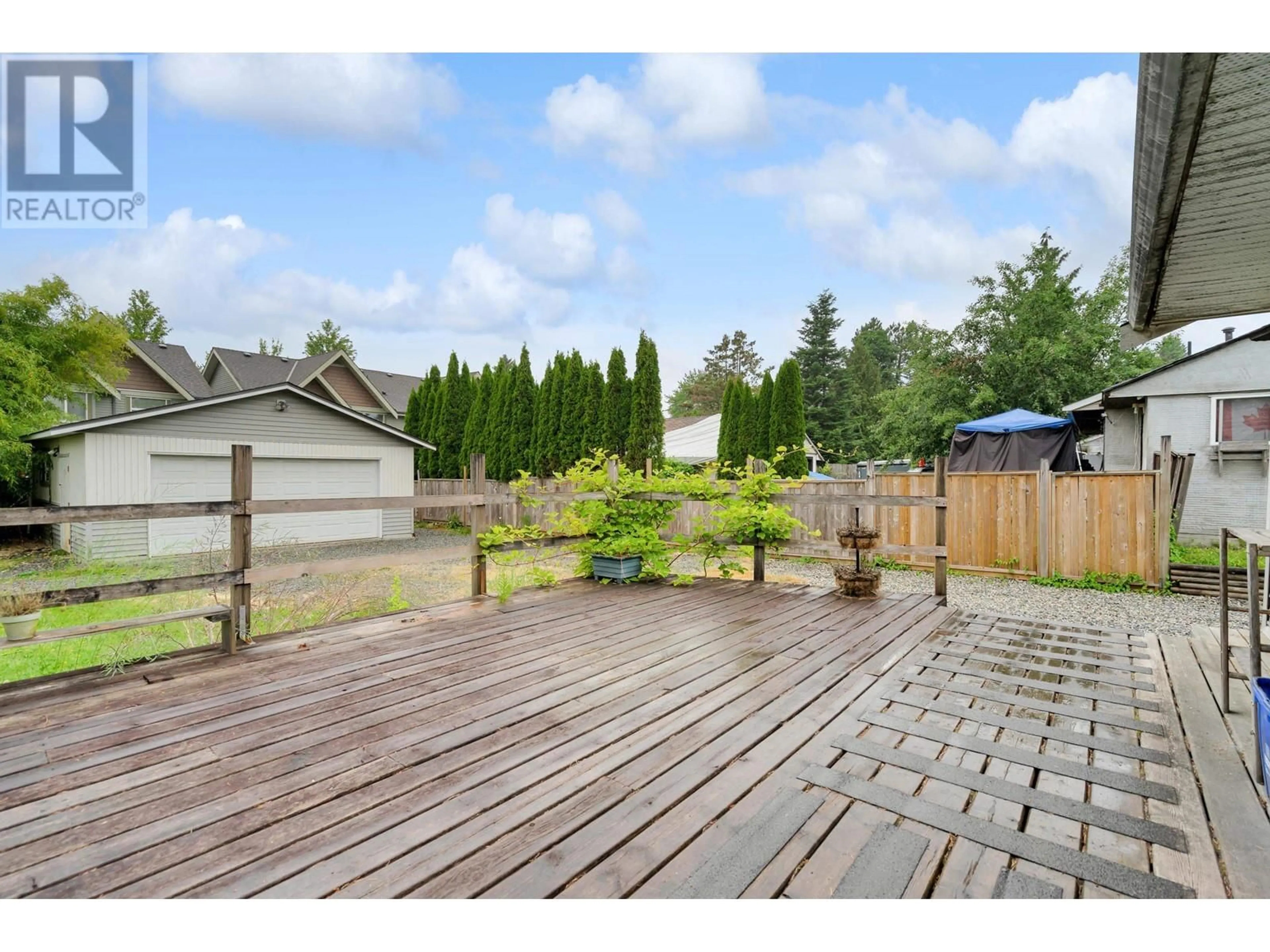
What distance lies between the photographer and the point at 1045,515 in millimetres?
6832

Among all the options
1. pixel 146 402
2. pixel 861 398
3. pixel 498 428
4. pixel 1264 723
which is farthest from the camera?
pixel 861 398

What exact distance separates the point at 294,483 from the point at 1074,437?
14384 millimetres

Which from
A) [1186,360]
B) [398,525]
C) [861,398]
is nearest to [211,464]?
[398,525]

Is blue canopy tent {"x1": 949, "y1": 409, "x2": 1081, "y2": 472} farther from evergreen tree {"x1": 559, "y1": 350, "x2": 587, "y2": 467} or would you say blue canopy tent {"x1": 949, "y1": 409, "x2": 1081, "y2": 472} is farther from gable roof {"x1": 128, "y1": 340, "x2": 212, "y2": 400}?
gable roof {"x1": 128, "y1": 340, "x2": 212, "y2": 400}

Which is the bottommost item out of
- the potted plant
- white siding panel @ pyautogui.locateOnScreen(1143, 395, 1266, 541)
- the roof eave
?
the potted plant

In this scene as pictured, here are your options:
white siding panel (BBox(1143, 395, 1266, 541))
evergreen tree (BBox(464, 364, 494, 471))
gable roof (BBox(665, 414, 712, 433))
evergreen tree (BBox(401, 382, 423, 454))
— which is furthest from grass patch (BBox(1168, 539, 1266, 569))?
gable roof (BBox(665, 414, 712, 433))

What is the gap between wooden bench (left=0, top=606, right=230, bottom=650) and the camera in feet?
8.58

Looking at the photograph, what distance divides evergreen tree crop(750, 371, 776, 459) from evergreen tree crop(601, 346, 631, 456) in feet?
10.4

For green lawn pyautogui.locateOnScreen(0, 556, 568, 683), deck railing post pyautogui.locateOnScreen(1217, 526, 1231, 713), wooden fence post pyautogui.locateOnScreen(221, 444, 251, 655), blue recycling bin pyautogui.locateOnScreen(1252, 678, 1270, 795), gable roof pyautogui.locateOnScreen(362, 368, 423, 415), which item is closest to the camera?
blue recycling bin pyautogui.locateOnScreen(1252, 678, 1270, 795)

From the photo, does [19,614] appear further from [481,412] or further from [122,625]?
[481,412]

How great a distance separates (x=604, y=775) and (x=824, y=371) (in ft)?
99.7

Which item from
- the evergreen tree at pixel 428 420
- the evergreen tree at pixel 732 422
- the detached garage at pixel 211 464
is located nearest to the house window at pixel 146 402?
the detached garage at pixel 211 464

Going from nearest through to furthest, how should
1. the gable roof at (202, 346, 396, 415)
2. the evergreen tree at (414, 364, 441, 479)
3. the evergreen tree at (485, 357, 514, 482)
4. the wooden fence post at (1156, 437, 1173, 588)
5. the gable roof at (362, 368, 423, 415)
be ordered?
the wooden fence post at (1156, 437, 1173, 588), the evergreen tree at (485, 357, 514, 482), the evergreen tree at (414, 364, 441, 479), the gable roof at (202, 346, 396, 415), the gable roof at (362, 368, 423, 415)

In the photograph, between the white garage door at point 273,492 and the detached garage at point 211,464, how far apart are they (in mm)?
18
